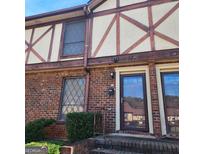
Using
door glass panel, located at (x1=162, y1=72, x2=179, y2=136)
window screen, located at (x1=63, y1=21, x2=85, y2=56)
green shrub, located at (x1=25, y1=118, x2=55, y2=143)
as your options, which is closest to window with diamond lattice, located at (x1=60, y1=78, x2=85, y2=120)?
green shrub, located at (x1=25, y1=118, x2=55, y2=143)

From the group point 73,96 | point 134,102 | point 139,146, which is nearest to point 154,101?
point 134,102

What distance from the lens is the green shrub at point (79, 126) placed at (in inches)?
233

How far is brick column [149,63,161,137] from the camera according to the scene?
19.4 ft

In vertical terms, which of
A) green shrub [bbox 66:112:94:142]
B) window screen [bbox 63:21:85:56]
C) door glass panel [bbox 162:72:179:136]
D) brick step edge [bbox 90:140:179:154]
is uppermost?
window screen [bbox 63:21:85:56]

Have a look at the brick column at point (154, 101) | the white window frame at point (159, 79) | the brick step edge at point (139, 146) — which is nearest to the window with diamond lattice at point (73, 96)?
the brick step edge at point (139, 146)

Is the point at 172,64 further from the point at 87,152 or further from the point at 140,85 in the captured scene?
the point at 87,152

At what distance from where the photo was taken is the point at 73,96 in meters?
7.52

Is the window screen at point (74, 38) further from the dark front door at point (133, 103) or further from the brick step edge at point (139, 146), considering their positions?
the brick step edge at point (139, 146)

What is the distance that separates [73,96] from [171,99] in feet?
10.8

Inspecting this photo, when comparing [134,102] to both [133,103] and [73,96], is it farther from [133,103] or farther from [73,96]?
[73,96]

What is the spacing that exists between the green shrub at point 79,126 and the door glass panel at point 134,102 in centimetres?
119

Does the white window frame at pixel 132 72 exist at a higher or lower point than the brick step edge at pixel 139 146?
higher

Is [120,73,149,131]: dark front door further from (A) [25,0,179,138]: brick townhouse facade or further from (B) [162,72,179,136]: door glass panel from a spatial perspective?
(B) [162,72,179,136]: door glass panel

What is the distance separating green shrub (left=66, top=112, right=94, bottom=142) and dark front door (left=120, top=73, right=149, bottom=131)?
3.70 feet
